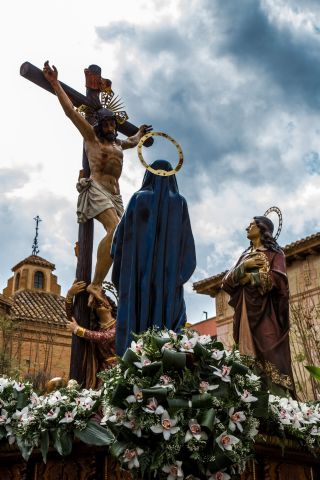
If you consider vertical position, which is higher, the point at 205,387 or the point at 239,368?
the point at 239,368

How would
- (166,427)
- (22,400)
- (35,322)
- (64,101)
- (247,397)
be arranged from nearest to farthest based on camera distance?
(166,427), (247,397), (22,400), (64,101), (35,322)

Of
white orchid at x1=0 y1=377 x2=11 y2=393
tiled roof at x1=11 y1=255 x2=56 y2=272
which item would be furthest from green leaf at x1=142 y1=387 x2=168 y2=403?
tiled roof at x1=11 y1=255 x2=56 y2=272

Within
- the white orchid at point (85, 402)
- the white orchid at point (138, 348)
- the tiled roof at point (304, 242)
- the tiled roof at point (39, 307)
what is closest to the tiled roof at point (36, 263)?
the tiled roof at point (39, 307)

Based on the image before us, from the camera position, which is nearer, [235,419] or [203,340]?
[235,419]

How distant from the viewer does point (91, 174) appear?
902 centimetres

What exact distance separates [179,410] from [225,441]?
13.9 inches

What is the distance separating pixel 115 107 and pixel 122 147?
27.6 inches

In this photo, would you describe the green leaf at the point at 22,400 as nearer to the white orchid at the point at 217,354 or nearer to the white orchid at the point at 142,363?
the white orchid at the point at 142,363

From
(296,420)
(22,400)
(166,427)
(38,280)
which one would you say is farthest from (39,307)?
(166,427)

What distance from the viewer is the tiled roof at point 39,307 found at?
3247 centimetres

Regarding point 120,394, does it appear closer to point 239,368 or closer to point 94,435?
point 94,435

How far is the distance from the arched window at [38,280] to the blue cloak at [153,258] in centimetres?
3499

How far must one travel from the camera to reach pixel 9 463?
18.3ft

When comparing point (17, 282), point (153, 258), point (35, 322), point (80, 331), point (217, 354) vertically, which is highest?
point (17, 282)
